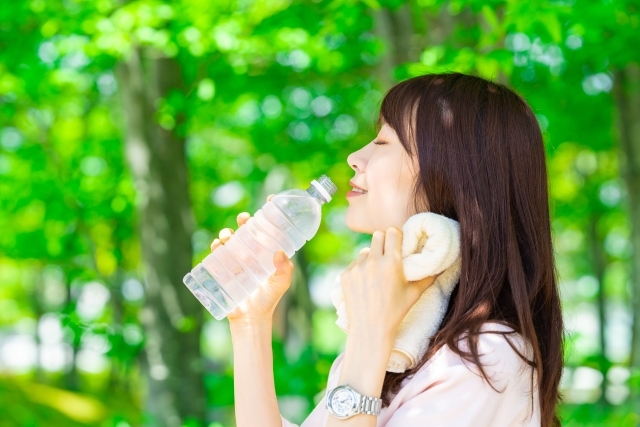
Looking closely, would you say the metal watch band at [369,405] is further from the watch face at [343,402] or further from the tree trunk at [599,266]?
the tree trunk at [599,266]

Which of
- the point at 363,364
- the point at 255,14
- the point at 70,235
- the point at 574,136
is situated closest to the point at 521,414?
the point at 363,364

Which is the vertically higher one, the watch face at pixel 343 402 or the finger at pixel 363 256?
the finger at pixel 363 256

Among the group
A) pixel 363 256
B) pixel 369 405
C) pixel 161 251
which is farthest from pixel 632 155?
pixel 369 405

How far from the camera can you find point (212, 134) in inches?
478

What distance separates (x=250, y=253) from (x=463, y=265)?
693mm

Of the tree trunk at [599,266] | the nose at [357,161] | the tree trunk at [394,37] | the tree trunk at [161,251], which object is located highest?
the tree trunk at [394,37]

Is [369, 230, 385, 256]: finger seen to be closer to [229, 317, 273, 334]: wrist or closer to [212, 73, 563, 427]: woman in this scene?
[212, 73, 563, 427]: woman

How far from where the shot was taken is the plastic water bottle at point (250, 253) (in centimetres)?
212

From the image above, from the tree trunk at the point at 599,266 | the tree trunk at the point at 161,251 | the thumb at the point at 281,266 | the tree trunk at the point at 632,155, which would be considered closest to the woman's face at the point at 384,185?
the thumb at the point at 281,266

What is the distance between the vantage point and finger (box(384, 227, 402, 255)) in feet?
5.59

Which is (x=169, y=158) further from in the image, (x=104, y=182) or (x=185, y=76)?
(x=104, y=182)

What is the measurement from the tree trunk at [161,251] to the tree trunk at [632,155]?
3362 millimetres

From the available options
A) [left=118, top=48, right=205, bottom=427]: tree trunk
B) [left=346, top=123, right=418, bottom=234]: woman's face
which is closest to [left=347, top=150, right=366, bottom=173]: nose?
[left=346, top=123, right=418, bottom=234]: woman's face

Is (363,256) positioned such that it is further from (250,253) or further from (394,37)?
(394,37)
